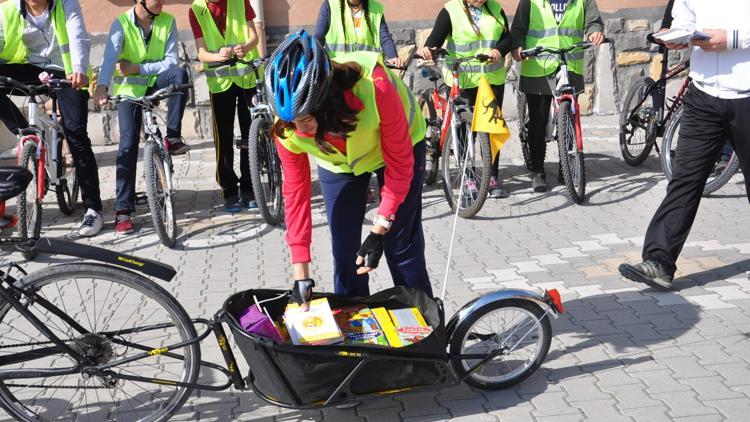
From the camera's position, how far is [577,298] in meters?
5.46

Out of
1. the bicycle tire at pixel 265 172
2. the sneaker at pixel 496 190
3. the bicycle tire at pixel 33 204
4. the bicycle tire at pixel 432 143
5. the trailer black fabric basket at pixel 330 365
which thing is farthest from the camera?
the bicycle tire at pixel 432 143

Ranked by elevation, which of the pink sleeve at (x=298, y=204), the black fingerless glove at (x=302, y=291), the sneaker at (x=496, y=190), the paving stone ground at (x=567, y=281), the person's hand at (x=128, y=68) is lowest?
the paving stone ground at (x=567, y=281)

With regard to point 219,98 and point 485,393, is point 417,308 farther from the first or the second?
point 219,98

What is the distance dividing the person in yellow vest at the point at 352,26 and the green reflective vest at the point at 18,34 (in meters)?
1.88

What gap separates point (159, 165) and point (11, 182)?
117 inches

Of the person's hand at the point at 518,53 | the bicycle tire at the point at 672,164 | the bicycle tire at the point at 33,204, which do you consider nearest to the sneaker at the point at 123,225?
the bicycle tire at the point at 33,204

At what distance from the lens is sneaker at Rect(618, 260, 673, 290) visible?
17.8 feet

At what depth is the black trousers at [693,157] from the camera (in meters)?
5.13

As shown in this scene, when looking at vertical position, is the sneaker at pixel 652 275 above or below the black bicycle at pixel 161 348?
below

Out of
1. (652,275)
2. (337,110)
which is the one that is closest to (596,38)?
(652,275)

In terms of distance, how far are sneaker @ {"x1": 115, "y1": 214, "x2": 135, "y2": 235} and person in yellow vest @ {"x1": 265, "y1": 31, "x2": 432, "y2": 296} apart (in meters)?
3.24

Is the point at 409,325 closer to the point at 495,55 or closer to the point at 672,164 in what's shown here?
the point at 495,55

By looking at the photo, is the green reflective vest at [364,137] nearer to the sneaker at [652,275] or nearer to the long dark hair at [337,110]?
the long dark hair at [337,110]

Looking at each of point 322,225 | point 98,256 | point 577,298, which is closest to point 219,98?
point 322,225
